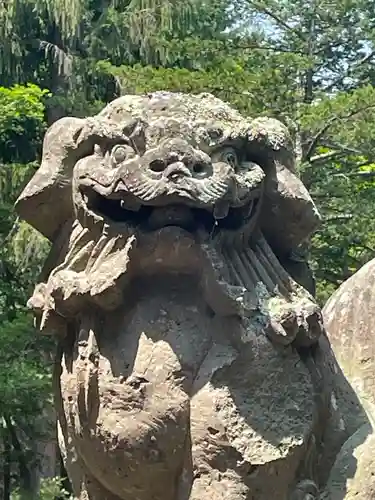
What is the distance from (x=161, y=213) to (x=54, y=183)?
0.83 ft

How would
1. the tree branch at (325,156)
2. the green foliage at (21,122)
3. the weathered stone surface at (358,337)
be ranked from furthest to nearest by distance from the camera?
the tree branch at (325,156)
the green foliage at (21,122)
the weathered stone surface at (358,337)

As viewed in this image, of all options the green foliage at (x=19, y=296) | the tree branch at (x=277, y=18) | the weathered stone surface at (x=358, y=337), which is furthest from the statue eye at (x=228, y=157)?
the tree branch at (x=277, y=18)

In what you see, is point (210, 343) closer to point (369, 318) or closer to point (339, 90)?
point (369, 318)

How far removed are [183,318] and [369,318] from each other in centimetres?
61

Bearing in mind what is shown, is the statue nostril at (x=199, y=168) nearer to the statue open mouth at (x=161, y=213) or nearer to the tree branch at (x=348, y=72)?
the statue open mouth at (x=161, y=213)

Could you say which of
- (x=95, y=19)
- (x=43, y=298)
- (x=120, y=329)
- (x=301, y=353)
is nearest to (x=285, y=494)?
(x=301, y=353)

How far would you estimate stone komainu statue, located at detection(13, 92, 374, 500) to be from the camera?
192 centimetres

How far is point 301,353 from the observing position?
205cm

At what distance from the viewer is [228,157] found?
201 centimetres

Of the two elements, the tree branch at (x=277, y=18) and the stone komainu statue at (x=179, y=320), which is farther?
the tree branch at (x=277, y=18)

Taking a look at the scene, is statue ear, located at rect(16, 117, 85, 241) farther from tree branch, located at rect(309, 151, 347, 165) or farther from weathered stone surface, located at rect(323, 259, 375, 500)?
tree branch, located at rect(309, 151, 347, 165)

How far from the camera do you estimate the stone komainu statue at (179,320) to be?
1.92m

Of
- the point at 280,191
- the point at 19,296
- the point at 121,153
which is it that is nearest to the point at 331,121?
the point at 19,296

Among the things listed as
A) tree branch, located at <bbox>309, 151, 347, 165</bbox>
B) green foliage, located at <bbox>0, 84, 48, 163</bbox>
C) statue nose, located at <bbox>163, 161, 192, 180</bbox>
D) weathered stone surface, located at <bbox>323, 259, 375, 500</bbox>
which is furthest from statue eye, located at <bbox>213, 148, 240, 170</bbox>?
tree branch, located at <bbox>309, 151, 347, 165</bbox>
